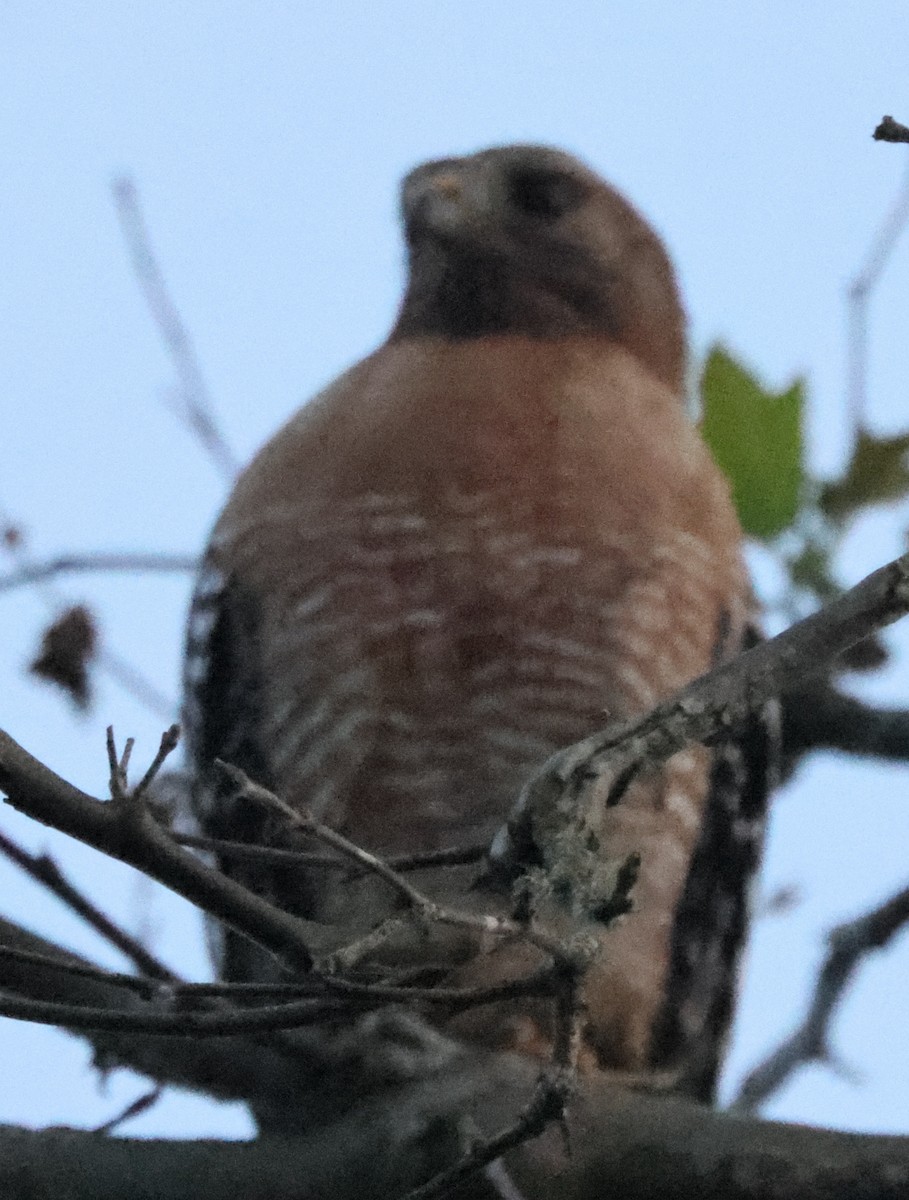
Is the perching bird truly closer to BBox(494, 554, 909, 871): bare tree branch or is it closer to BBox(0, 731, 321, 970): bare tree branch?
BBox(494, 554, 909, 871): bare tree branch

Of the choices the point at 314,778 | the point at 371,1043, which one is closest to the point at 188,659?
the point at 314,778

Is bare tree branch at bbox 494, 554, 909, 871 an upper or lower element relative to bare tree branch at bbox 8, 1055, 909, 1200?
upper

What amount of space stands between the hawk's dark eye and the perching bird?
577mm

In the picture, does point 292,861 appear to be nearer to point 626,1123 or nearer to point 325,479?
point 626,1123

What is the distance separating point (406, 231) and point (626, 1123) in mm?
2854

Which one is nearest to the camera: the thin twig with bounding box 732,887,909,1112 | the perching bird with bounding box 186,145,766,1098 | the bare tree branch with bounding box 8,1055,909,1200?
the bare tree branch with bounding box 8,1055,909,1200

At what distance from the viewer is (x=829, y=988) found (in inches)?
132

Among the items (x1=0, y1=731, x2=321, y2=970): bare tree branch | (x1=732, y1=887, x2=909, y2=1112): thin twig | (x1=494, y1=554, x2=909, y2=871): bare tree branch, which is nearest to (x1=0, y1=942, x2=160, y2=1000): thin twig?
(x1=0, y1=731, x2=321, y2=970): bare tree branch

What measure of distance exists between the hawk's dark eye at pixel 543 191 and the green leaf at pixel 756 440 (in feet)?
2.89

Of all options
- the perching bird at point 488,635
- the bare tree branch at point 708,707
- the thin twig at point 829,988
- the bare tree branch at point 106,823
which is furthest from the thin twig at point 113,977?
the perching bird at point 488,635

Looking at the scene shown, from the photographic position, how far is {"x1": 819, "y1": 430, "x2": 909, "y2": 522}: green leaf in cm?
411

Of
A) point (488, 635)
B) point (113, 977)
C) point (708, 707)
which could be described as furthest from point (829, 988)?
point (113, 977)

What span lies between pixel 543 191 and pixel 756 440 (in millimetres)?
1102

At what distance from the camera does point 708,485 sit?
4.25 m
